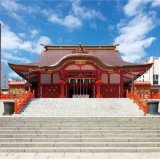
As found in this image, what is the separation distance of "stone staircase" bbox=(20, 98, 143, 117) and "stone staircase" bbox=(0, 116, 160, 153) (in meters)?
2.90

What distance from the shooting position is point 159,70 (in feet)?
178

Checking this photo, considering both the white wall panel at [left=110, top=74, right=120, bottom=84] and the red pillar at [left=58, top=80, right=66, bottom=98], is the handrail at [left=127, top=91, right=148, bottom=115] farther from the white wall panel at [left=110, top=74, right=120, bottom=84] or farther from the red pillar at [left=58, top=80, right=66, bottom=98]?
the red pillar at [left=58, top=80, right=66, bottom=98]

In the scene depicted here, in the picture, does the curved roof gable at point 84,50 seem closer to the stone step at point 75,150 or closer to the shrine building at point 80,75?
the shrine building at point 80,75

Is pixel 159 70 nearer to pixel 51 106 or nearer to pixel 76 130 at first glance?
pixel 51 106

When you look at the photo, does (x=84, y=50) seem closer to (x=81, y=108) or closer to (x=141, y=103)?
(x=81, y=108)

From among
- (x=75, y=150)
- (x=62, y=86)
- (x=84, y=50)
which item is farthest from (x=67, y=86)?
(x=75, y=150)

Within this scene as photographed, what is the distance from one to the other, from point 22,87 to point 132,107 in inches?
518

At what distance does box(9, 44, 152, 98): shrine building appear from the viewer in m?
22.5

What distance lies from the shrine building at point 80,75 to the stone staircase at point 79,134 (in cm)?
1107

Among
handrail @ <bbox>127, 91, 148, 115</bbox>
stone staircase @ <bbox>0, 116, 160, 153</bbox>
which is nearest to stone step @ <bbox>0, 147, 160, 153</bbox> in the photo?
stone staircase @ <bbox>0, 116, 160, 153</bbox>

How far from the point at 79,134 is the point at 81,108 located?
18.2 ft

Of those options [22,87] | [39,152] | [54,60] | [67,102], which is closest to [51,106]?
[67,102]
